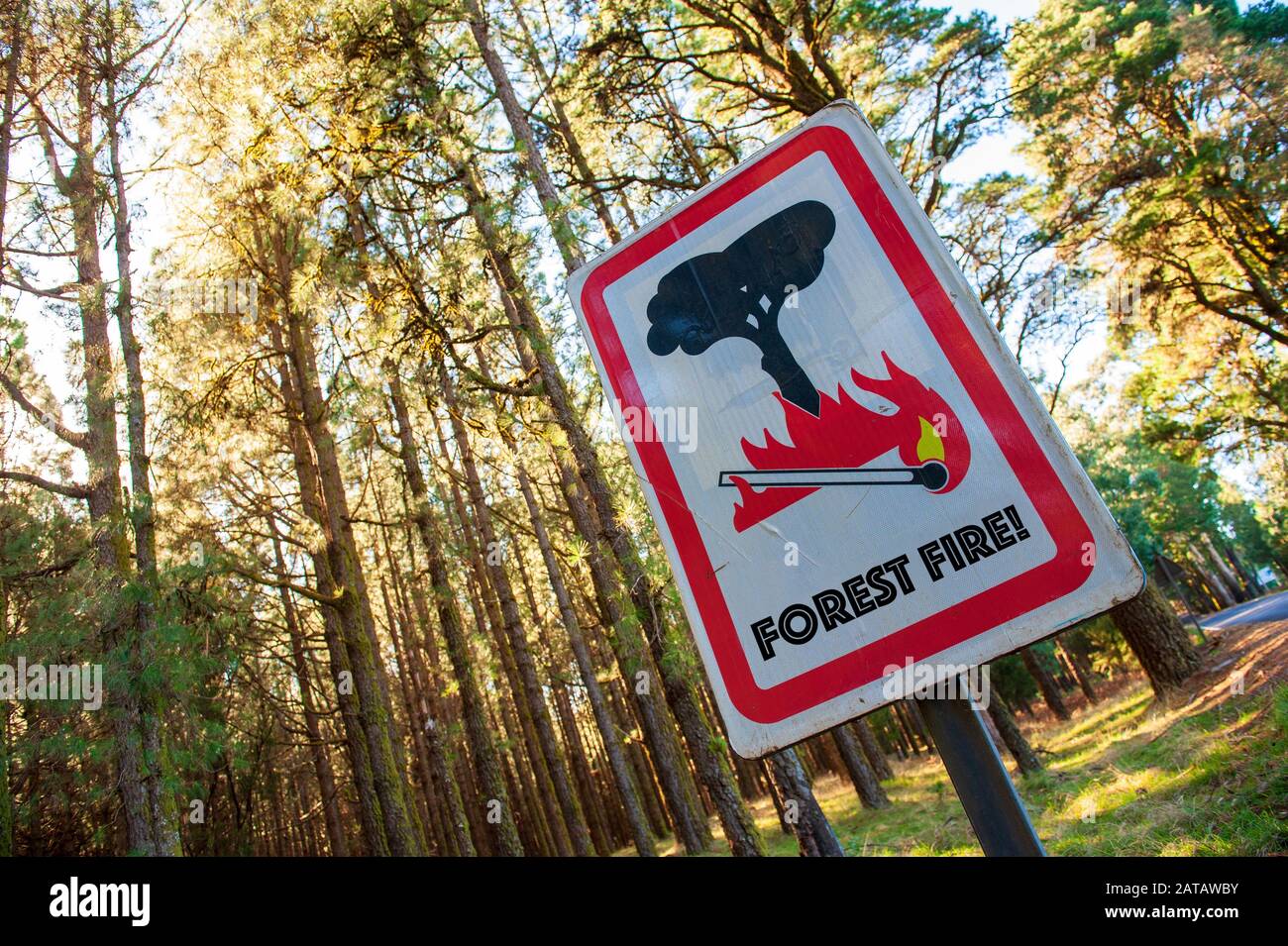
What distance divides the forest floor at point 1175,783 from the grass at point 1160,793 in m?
0.01

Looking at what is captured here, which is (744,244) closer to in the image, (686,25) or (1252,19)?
(686,25)

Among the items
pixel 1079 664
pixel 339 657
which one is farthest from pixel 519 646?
pixel 1079 664

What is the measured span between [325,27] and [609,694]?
22868mm

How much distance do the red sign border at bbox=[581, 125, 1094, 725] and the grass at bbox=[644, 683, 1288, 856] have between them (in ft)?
15.1

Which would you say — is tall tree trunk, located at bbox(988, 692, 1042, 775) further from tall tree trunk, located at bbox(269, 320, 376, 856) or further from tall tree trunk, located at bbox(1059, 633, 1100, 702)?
tall tree trunk, located at bbox(1059, 633, 1100, 702)

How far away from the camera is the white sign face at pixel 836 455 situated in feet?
3.14

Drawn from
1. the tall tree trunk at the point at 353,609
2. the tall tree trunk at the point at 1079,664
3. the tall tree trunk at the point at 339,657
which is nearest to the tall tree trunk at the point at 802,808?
the tall tree trunk at the point at 353,609

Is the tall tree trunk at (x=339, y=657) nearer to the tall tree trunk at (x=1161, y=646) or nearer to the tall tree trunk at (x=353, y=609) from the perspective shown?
the tall tree trunk at (x=353, y=609)

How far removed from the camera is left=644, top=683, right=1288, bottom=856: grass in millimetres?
4609

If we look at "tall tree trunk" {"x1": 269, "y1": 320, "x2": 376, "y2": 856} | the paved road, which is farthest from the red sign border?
the paved road
